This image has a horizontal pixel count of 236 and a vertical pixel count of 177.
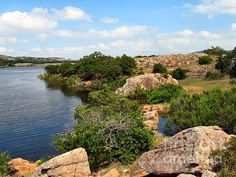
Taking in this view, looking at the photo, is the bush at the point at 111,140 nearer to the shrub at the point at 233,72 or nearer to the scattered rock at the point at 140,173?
the scattered rock at the point at 140,173

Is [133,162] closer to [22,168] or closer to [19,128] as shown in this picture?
[22,168]

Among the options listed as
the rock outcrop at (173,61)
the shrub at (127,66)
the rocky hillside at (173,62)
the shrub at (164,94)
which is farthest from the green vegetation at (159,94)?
the rock outcrop at (173,61)

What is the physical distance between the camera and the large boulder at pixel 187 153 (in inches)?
657

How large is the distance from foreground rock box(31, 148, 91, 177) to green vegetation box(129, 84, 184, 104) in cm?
4415

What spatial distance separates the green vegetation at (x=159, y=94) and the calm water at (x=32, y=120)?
1268 cm

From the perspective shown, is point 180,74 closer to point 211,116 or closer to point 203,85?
point 203,85

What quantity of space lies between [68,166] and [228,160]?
26.2 feet

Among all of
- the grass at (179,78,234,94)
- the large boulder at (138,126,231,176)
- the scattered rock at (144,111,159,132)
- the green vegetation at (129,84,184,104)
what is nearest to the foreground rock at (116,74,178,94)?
the green vegetation at (129,84,184,104)

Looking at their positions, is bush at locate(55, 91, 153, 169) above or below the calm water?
above

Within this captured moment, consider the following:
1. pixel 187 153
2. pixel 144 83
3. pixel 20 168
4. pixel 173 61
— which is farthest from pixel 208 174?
pixel 173 61

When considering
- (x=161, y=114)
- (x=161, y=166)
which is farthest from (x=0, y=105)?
(x=161, y=166)

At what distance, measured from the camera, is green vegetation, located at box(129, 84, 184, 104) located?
64.6 meters

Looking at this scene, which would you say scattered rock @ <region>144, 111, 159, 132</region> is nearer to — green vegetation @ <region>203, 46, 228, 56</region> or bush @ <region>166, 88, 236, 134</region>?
bush @ <region>166, 88, 236, 134</region>

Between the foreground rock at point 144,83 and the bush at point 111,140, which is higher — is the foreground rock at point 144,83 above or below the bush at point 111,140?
below
